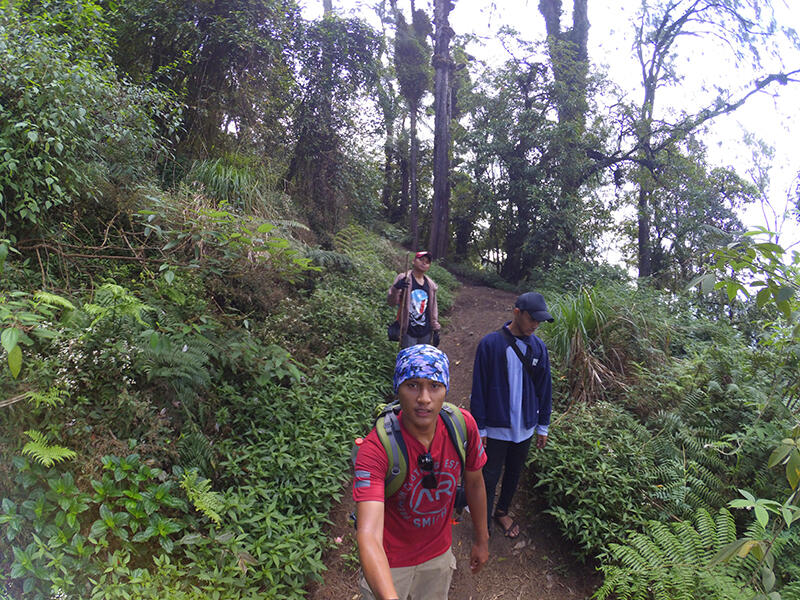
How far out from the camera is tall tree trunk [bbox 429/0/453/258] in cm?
1338

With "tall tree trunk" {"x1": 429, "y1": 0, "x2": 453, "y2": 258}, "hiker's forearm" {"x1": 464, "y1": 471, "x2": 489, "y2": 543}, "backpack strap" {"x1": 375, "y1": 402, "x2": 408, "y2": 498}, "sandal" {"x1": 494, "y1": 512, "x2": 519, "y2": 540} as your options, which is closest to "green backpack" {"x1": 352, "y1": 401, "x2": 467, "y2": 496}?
"backpack strap" {"x1": 375, "y1": 402, "x2": 408, "y2": 498}

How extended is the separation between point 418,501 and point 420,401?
482 millimetres

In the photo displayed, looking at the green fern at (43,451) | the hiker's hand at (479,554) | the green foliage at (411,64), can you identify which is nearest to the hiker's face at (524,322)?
the hiker's hand at (479,554)

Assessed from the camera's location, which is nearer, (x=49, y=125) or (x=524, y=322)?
(x=524, y=322)

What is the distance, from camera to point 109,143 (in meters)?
5.25

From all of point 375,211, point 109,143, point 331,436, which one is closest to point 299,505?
point 331,436

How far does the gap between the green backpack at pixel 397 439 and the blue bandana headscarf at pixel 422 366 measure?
164mm

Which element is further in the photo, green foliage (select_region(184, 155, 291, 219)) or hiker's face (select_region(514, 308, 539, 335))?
green foliage (select_region(184, 155, 291, 219))

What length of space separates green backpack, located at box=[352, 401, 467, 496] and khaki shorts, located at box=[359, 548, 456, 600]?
0.47 m

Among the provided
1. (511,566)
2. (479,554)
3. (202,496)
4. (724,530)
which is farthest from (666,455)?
(202,496)

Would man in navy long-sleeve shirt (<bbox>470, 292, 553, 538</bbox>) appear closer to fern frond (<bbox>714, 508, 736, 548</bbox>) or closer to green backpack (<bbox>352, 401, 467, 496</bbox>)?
green backpack (<bbox>352, 401, 467, 496</bbox>)

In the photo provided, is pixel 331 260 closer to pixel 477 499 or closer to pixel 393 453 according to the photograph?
pixel 477 499

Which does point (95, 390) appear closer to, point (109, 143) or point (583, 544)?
point (109, 143)

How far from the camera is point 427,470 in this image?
6.56 ft
